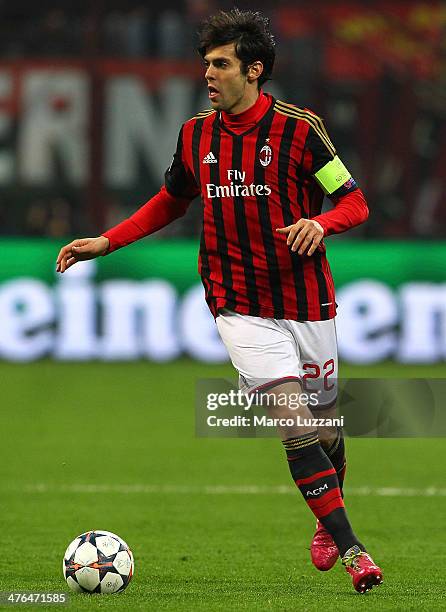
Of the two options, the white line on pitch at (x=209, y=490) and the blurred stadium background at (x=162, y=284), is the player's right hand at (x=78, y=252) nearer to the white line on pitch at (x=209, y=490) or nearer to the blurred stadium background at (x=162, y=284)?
the blurred stadium background at (x=162, y=284)

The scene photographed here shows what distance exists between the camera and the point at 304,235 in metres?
5.17

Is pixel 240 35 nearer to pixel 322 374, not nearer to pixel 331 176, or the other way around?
pixel 331 176

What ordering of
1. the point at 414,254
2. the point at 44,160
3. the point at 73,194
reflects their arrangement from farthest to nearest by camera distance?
the point at 44,160 < the point at 73,194 < the point at 414,254

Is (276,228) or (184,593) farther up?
(276,228)

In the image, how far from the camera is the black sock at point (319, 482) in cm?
536

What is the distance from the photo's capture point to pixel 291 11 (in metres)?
22.6

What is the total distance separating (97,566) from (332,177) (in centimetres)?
162

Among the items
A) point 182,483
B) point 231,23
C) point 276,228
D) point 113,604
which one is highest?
point 231,23

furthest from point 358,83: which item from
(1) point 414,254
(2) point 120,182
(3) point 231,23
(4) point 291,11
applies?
(3) point 231,23

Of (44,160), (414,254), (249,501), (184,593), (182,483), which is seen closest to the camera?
(184,593)

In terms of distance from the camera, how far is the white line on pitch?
8.15 metres

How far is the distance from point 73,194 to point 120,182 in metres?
1.24

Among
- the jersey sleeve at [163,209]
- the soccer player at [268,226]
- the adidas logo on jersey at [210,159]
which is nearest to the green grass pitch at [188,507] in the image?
the soccer player at [268,226]

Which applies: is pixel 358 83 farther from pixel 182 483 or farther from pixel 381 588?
pixel 381 588
